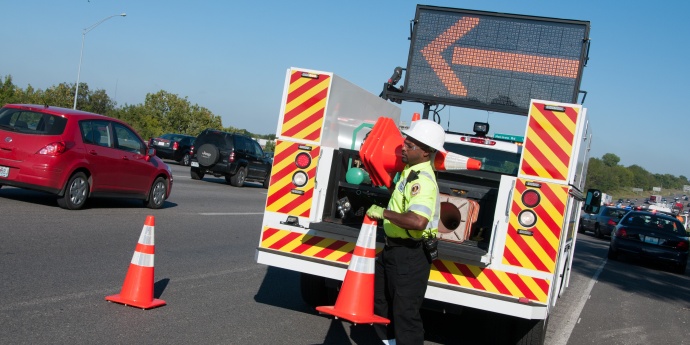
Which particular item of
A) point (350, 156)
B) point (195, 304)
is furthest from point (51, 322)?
point (350, 156)

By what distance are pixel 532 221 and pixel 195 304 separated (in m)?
3.30

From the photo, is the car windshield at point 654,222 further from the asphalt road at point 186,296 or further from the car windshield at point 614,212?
the car windshield at point 614,212

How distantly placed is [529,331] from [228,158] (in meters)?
20.9

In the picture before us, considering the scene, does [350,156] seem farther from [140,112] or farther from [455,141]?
[140,112]

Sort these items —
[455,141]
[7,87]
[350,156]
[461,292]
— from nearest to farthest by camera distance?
1. [461,292]
2. [350,156]
3. [455,141]
4. [7,87]

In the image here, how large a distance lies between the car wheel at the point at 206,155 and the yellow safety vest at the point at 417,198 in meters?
20.6

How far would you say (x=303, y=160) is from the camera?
6938 millimetres

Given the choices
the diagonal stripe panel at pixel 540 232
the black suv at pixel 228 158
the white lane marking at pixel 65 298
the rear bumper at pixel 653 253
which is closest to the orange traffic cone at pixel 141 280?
the white lane marking at pixel 65 298

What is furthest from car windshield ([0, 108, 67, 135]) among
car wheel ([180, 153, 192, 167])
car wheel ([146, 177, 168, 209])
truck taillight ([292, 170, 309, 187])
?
car wheel ([180, 153, 192, 167])

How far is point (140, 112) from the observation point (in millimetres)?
77188

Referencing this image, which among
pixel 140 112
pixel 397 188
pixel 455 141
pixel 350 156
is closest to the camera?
pixel 397 188

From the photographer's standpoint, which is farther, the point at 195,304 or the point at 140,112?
the point at 140,112

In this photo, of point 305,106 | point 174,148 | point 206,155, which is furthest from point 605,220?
point 305,106

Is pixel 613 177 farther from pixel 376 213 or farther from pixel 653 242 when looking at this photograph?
pixel 376 213
